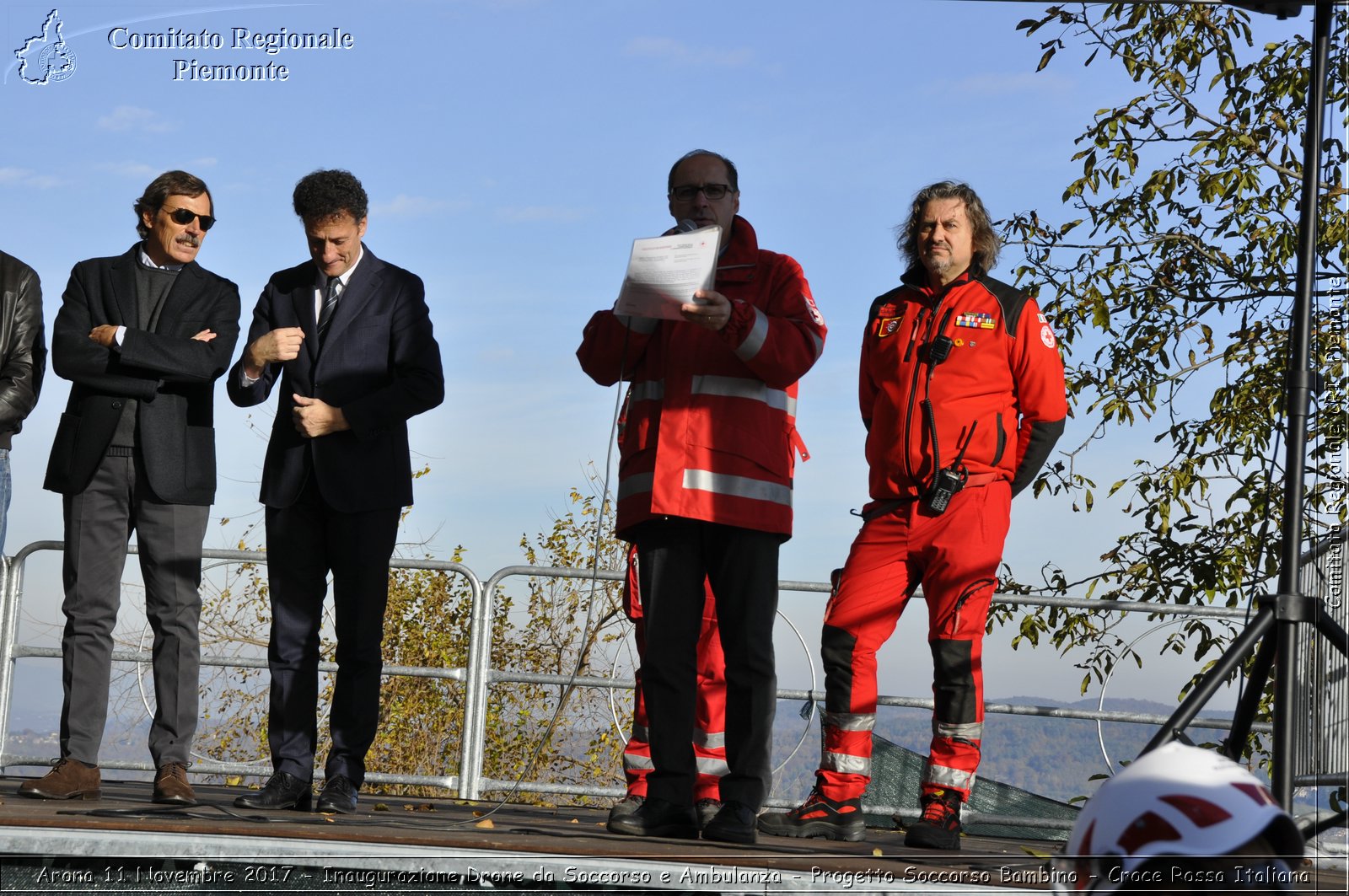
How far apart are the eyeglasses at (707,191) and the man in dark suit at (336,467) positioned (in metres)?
1.01

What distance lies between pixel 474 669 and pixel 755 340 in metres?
3.05

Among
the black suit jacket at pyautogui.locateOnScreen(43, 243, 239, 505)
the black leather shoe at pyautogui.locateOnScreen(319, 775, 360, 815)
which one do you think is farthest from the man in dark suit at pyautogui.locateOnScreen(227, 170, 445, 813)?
the black suit jacket at pyautogui.locateOnScreen(43, 243, 239, 505)

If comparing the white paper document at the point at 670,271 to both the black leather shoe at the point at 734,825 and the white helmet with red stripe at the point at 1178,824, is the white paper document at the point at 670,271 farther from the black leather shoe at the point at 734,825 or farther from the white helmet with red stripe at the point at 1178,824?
the white helmet with red stripe at the point at 1178,824

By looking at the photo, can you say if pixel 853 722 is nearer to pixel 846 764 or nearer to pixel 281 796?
pixel 846 764

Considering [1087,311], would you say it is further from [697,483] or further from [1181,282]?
[697,483]

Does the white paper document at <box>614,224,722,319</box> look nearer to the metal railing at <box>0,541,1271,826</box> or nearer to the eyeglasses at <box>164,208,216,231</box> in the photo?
the eyeglasses at <box>164,208,216,231</box>

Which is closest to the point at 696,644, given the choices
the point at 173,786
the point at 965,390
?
the point at 965,390

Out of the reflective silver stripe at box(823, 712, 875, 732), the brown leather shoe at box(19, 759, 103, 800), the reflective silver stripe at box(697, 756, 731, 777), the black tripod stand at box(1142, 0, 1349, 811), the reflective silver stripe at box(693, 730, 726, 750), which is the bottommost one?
the brown leather shoe at box(19, 759, 103, 800)

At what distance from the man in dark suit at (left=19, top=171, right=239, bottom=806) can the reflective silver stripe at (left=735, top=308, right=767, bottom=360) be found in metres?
1.82

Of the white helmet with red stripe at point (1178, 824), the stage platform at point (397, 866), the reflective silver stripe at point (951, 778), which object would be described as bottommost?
the stage platform at point (397, 866)

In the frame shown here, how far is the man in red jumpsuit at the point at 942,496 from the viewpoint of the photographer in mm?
4152

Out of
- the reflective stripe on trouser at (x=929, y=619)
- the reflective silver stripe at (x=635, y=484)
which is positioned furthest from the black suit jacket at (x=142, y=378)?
the reflective stripe on trouser at (x=929, y=619)

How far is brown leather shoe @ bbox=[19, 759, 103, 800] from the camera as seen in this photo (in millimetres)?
4242

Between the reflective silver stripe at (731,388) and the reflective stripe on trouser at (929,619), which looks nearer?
the reflective silver stripe at (731,388)
